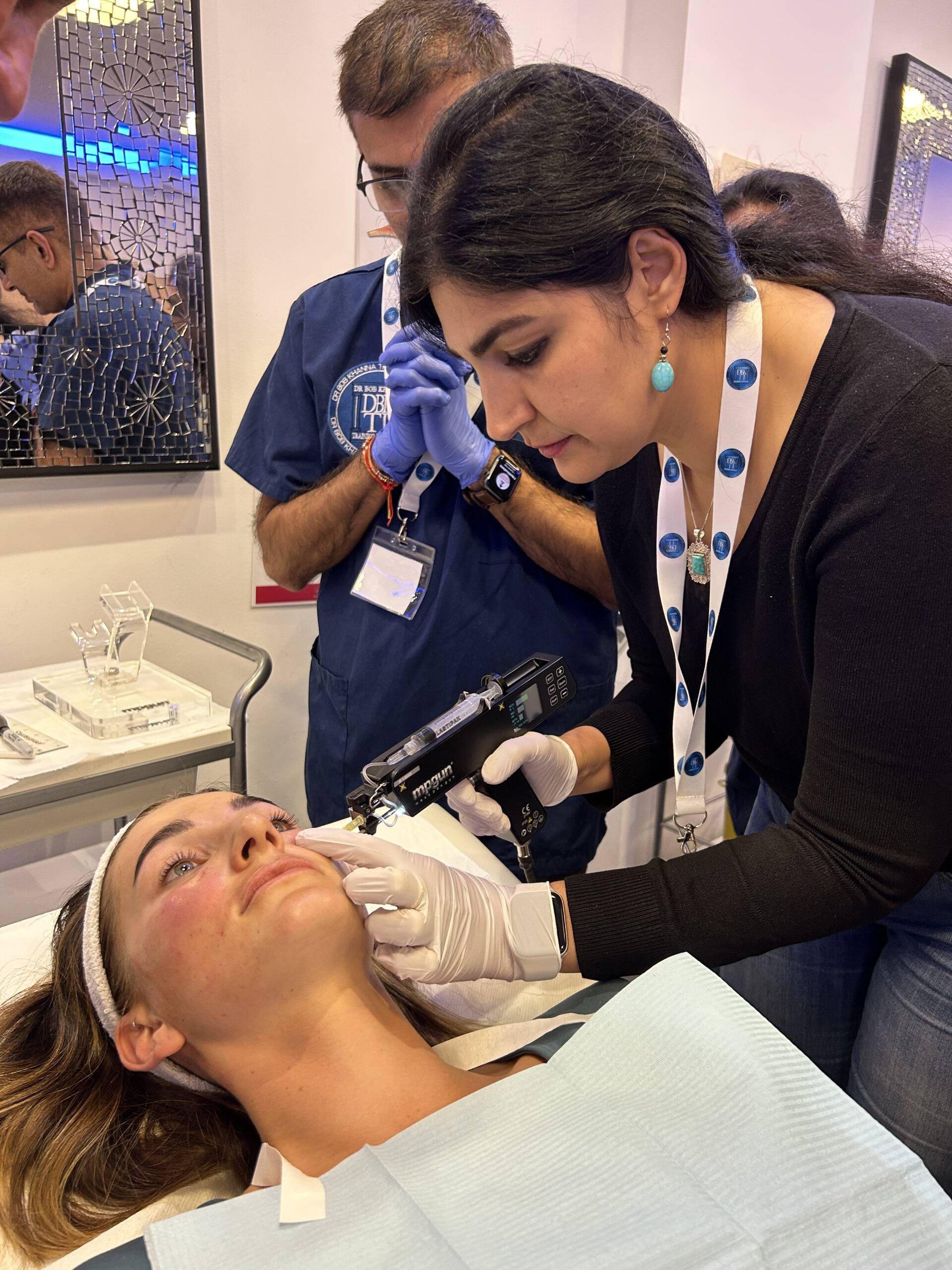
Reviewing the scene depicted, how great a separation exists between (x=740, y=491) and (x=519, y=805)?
511 millimetres

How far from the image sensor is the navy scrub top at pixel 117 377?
201 cm

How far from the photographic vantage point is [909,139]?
144 inches

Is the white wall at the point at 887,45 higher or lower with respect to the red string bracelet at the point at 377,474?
higher

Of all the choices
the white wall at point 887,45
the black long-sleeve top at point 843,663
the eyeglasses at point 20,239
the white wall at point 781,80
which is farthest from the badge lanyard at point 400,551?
the white wall at point 887,45

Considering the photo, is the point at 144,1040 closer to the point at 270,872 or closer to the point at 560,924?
the point at 270,872

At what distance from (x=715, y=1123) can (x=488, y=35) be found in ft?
5.35

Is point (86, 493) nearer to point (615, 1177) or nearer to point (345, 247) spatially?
point (345, 247)

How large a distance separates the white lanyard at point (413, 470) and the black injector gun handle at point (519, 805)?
23.1 inches

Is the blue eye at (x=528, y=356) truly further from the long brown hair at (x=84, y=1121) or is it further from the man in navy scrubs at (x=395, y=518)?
the long brown hair at (x=84, y=1121)

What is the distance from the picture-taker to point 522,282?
0.92 metres

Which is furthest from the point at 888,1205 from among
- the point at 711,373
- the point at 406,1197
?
the point at 711,373

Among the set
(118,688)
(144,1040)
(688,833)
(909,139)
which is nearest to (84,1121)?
(144,1040)

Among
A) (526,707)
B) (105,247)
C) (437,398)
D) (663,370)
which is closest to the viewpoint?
(663,370)

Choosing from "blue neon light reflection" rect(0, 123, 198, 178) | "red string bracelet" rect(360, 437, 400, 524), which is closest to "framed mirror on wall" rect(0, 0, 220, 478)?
"blue neon light reflection" rect(0, 123, 198, 178)
